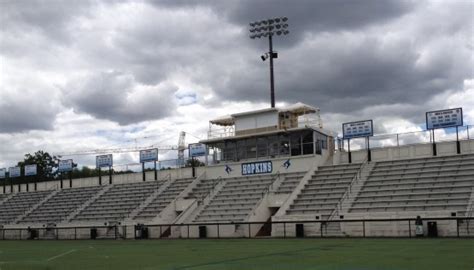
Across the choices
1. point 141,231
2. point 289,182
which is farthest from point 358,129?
point 141,231

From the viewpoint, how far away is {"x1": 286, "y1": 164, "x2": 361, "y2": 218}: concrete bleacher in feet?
139

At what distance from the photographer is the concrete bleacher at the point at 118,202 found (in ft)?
179

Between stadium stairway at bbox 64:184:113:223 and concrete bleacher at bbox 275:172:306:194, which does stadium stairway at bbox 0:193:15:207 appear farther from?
concrete bleacher at bbox 275:172:306:194

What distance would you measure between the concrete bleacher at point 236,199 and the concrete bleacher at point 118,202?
8.92 m

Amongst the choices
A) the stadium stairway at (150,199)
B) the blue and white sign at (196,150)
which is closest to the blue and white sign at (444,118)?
the blue and white sign at (196,150)

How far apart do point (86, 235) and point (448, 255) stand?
35636 millimetres

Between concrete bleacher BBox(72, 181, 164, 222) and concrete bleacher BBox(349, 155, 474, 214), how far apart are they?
22.8 meters

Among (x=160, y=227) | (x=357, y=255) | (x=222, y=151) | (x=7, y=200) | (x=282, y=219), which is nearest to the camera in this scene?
(x=357, y=255)

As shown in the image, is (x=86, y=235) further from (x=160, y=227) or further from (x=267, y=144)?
(x=267, y=144)

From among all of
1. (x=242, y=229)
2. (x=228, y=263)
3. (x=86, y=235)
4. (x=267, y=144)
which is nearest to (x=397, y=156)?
(x=267, y=144)

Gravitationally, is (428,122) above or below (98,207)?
above

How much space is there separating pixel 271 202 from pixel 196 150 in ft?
56.1

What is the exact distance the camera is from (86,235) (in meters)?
49.3

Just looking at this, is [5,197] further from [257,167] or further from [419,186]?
[419,186]
